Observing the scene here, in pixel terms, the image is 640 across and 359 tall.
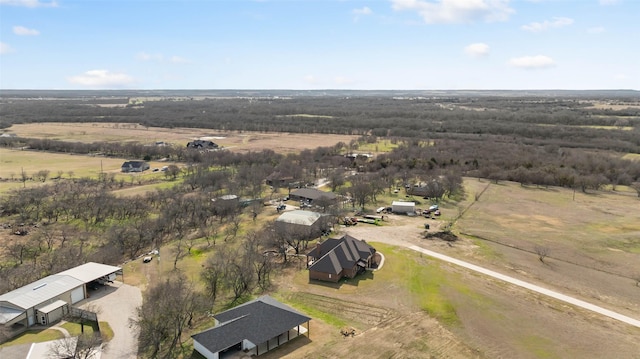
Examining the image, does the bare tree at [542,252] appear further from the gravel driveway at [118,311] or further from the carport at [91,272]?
the carport at [91,272]

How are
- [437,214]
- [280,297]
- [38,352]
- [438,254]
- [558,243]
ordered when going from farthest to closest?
[437,214], [558,243], [438,254], [280,297], [38,352]

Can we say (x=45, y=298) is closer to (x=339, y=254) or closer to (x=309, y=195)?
(x=339, y=254)

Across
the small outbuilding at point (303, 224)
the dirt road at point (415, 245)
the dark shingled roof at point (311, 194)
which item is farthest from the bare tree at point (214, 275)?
the dark shingled roof at point (311, 194)

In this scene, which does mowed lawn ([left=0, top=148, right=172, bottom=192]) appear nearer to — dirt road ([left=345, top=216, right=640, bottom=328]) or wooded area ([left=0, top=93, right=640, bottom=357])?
wooded area ([left=0, top=93, right=640, bottom=357])

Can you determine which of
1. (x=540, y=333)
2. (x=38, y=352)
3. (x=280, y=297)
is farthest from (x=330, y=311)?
(x=38, y=352)

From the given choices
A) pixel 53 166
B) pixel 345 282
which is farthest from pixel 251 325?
pixel 53 166

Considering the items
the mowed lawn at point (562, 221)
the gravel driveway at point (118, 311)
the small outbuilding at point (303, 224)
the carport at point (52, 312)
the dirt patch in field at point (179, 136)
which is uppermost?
the dirt patch in field at point (179, 136)

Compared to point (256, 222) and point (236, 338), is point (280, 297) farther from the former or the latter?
point (256, 222)
